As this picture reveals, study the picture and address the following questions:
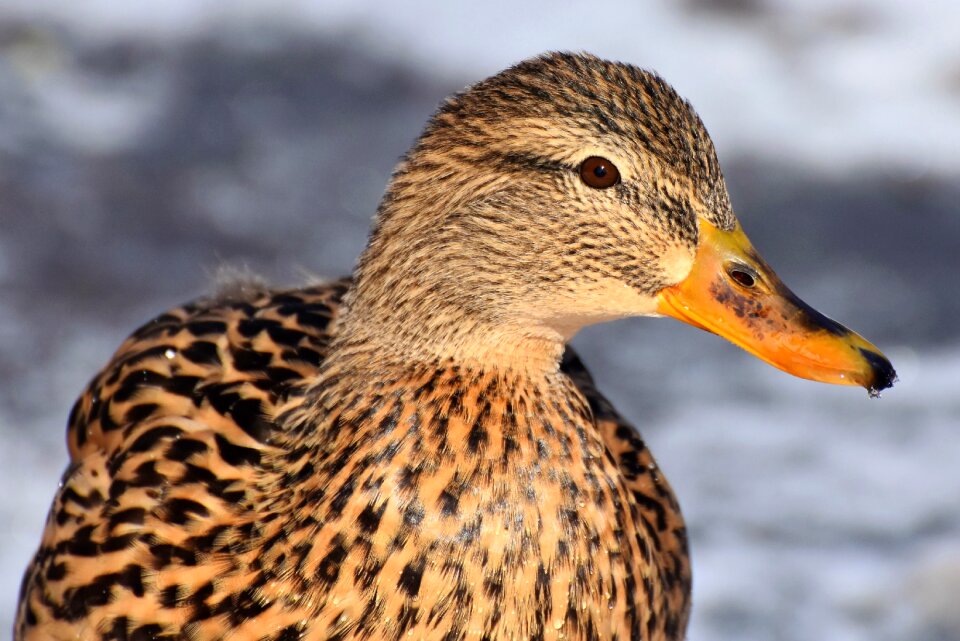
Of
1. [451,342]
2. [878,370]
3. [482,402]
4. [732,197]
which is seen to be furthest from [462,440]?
[732,197]

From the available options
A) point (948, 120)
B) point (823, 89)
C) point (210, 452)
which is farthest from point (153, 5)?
point (210, 452)

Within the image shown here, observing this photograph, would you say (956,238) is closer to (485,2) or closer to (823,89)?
(823,89)

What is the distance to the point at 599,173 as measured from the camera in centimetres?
270

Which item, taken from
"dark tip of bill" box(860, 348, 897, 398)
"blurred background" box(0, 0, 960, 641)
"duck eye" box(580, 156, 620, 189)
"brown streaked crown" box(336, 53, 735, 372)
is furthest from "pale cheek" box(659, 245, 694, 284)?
"blurred background" box(0, 0, 960, 641)

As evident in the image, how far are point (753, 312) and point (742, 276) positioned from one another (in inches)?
2.8

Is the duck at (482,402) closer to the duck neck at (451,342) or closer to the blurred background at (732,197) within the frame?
the duck neck at (451,342)

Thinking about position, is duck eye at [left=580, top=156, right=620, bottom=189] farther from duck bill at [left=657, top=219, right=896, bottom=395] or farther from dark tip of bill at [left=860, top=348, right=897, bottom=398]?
dark tip of bill at [left=860, top=348, right=897, bottom=398]

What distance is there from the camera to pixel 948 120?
6645 mm

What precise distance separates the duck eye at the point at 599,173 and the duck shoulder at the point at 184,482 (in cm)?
60

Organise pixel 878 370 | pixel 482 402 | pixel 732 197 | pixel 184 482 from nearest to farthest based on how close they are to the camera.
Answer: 1. pixel 878 370
2. pixel 482 402
3. pixel 184 482
4. pixel 732 197

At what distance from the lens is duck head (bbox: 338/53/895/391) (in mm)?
2688

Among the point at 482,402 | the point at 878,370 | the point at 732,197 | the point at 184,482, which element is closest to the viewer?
the point at 878,370

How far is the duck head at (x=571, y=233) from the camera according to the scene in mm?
2688

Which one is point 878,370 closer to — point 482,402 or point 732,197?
point 482,402
